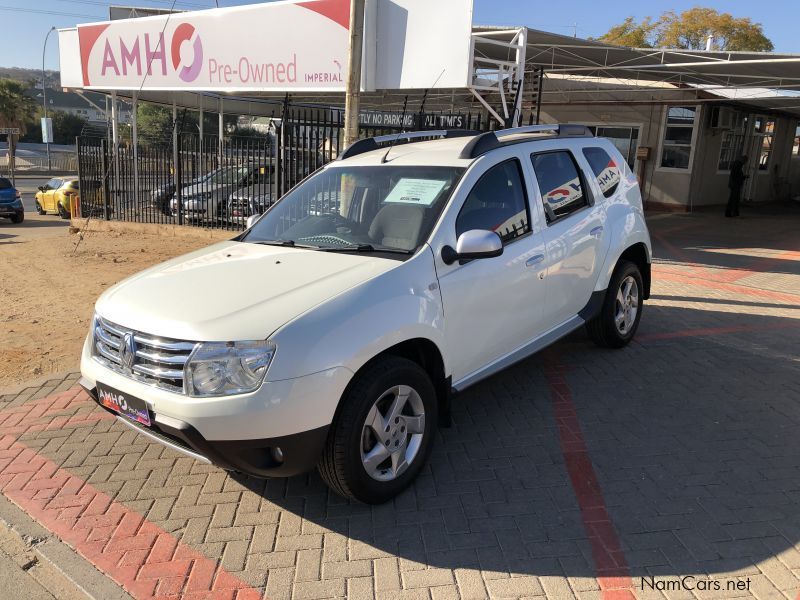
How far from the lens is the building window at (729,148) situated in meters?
20.6

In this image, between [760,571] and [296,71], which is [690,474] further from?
[296,71]

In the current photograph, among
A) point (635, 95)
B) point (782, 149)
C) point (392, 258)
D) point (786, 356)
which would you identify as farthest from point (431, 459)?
point (782, 149)

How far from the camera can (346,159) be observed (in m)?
4.80

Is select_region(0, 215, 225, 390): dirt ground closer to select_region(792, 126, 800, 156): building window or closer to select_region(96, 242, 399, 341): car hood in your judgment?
select_region(96, 242, 399, 341): car hood

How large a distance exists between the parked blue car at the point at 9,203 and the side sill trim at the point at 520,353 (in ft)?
67.0

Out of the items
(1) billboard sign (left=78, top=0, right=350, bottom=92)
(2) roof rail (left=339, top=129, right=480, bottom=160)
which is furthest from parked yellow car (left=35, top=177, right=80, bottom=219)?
(2) roof rail (left=339, top=129, right=480, bottom=160)

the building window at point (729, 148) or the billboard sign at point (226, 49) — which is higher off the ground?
the billboard sign at point (226, 49)

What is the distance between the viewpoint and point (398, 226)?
3.84m

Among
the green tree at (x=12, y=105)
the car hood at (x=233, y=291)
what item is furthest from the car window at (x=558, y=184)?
the green tree at (x=12, y=105)

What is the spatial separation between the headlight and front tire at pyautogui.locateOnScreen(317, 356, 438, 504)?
46 centimetres

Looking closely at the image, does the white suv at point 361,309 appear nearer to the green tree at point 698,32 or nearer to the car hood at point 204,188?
the car hood at point 204,188

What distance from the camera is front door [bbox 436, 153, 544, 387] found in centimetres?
369

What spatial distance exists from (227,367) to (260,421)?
0.97ft

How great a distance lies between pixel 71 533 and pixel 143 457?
0.77m
